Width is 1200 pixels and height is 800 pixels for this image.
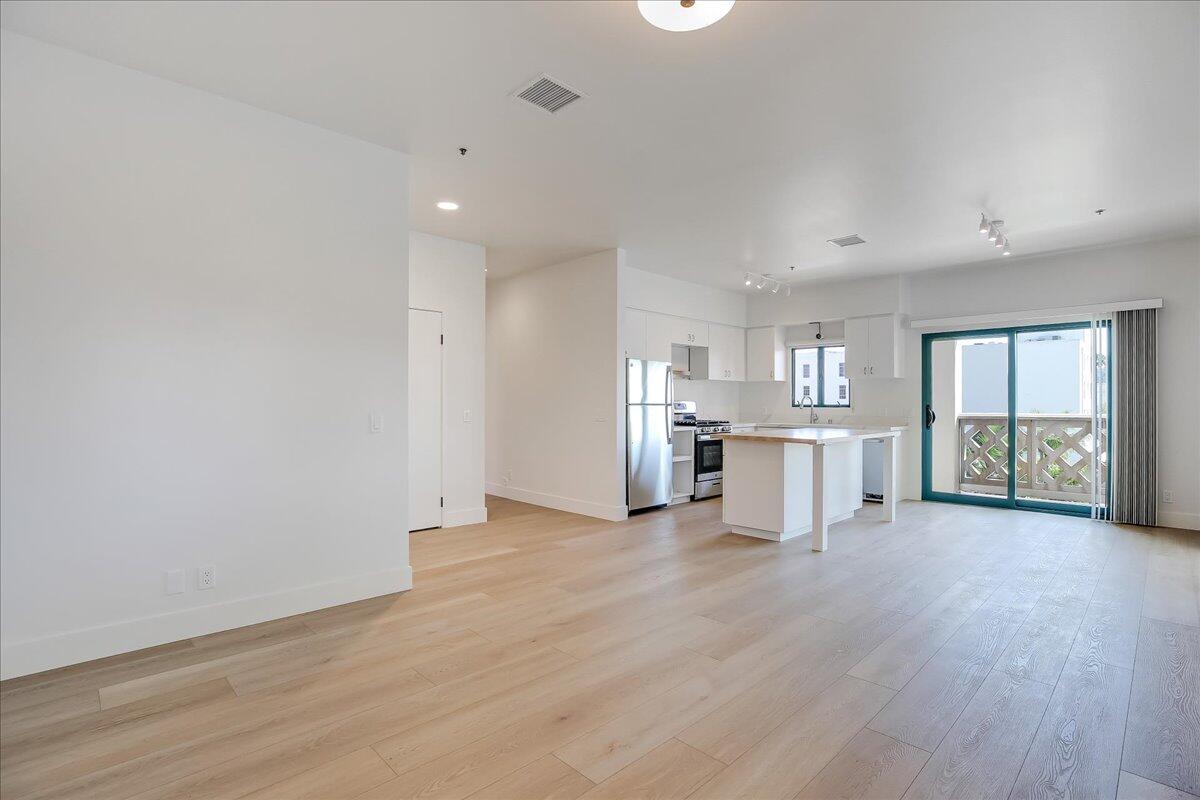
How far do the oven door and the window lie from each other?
1.78m

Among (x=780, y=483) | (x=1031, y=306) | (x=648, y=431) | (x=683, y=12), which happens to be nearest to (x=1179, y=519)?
(x=1031, y=306)

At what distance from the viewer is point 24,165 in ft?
8.35

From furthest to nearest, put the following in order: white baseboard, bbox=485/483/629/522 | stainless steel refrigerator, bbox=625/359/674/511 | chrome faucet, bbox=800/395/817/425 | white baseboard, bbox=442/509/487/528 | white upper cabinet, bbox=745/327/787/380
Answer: white upper cabinet, bbox=745/327/787/380, chrome faucet, bbox=800/395/817/425, stainless steel refrigerator, bbox=625/359/674/511, white baseboard, bbox=485/483/629/522, white baseboard, bbox=442/509/487/528

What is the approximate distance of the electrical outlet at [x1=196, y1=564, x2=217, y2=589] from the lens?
9.73ft

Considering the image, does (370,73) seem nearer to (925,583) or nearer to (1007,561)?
(925,583)

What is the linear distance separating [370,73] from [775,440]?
13.0ft

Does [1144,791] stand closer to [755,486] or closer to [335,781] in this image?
[335,781]

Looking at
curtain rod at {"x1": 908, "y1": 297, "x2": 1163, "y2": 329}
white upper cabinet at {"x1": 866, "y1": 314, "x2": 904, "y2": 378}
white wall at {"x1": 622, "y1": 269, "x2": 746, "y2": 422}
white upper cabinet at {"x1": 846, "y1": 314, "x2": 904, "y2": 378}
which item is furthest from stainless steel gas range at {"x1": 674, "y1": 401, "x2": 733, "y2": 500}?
curtain rod at {"x1": 908, "y1": 297, "x2": 1163, "y2": 329}

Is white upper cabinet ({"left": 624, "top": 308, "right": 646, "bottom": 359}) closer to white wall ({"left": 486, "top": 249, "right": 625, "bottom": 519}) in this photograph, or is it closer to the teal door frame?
white wall ({"left": 486, "top": 249, "right": 625, "bottom": 519})

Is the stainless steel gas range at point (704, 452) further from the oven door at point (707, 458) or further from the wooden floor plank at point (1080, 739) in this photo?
the wooden floor plank at point (1080, 739)

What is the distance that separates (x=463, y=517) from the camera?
5.66 metres

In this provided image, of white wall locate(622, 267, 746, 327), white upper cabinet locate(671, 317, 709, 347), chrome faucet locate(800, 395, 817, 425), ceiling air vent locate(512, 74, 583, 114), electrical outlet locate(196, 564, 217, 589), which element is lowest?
electrical outlet locate(196, 564, 217, 589)

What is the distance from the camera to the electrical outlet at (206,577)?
2.96 m

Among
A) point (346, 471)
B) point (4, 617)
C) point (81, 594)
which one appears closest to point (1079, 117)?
point (346, 471)
